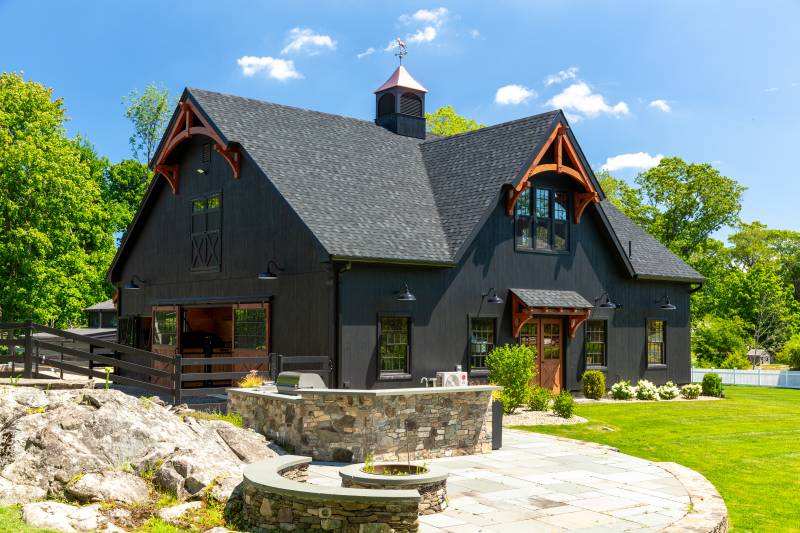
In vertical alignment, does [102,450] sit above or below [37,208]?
below

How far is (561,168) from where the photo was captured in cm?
2245

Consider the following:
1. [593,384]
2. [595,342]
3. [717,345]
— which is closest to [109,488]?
[593,384]

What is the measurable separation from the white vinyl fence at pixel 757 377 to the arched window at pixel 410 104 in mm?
17454

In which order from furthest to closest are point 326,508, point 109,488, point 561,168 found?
1. point 561,168
2. point 109,488
3. point 326,508

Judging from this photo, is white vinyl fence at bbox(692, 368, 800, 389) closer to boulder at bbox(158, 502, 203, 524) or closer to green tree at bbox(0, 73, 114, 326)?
green tree at bbox(0, 73, 114, 326)

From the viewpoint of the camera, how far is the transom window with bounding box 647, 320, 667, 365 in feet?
85.4

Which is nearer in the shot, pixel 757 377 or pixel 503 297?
pixel 503 297

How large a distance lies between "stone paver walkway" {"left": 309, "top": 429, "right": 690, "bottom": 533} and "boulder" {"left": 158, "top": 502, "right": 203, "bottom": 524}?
6.30 feet

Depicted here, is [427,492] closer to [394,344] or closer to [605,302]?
[394,344]

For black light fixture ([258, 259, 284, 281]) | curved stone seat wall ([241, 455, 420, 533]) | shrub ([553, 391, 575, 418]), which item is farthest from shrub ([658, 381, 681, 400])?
curved stone seat wall ([241, 455, 420, 533])

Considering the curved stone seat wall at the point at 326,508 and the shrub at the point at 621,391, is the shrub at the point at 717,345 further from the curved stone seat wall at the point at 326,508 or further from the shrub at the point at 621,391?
the curved stone seat wall at the point at 326,508

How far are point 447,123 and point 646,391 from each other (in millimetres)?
27506

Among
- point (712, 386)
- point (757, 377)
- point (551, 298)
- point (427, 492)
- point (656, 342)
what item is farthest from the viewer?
point (757, 377)

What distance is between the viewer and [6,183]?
1307 inches
